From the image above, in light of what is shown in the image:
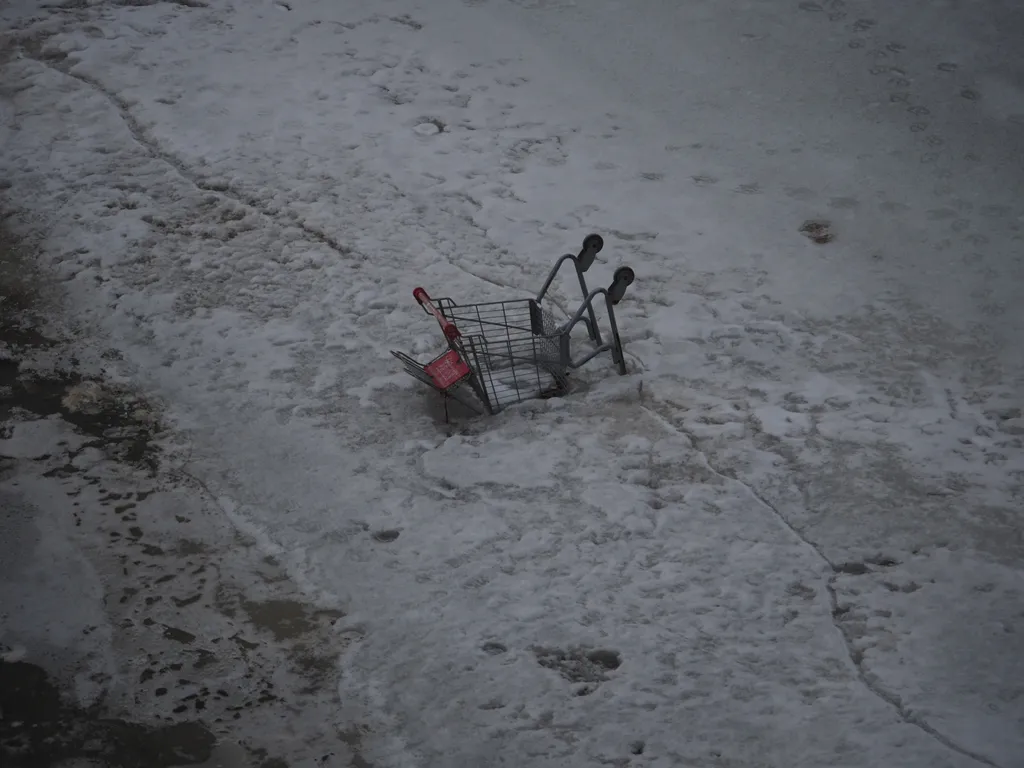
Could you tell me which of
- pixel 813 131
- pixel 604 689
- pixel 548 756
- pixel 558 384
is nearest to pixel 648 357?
pixel 558 384

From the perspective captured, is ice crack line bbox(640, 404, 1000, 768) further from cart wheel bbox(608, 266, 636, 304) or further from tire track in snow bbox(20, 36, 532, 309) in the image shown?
tire track in snow bbox(20, 36, 532, 309)

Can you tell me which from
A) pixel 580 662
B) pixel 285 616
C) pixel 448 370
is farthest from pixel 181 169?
pixel 580 662

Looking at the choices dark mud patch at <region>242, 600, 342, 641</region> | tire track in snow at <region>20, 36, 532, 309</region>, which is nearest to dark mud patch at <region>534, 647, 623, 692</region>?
dark mud patch at <region>242, 600, 342, 641</region>

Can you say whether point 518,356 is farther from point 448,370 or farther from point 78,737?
point 78,737

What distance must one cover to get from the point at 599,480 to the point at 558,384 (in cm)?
71

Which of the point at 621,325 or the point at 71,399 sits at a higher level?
the point at 621,325

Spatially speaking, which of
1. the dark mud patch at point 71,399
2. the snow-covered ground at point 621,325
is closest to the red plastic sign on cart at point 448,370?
the snow-covered ground at point 621,325

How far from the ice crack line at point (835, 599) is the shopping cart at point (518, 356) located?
0.51m

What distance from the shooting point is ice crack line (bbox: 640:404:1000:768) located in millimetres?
3152

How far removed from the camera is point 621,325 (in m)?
5.22

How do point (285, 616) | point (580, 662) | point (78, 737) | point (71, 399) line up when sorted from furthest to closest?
point (71, 399)
point (285, 616)
point (580, 662)
point (78, 737)

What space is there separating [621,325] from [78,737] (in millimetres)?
3518

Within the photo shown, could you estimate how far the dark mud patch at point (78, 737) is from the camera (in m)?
3.11

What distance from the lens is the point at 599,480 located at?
4.21 m
